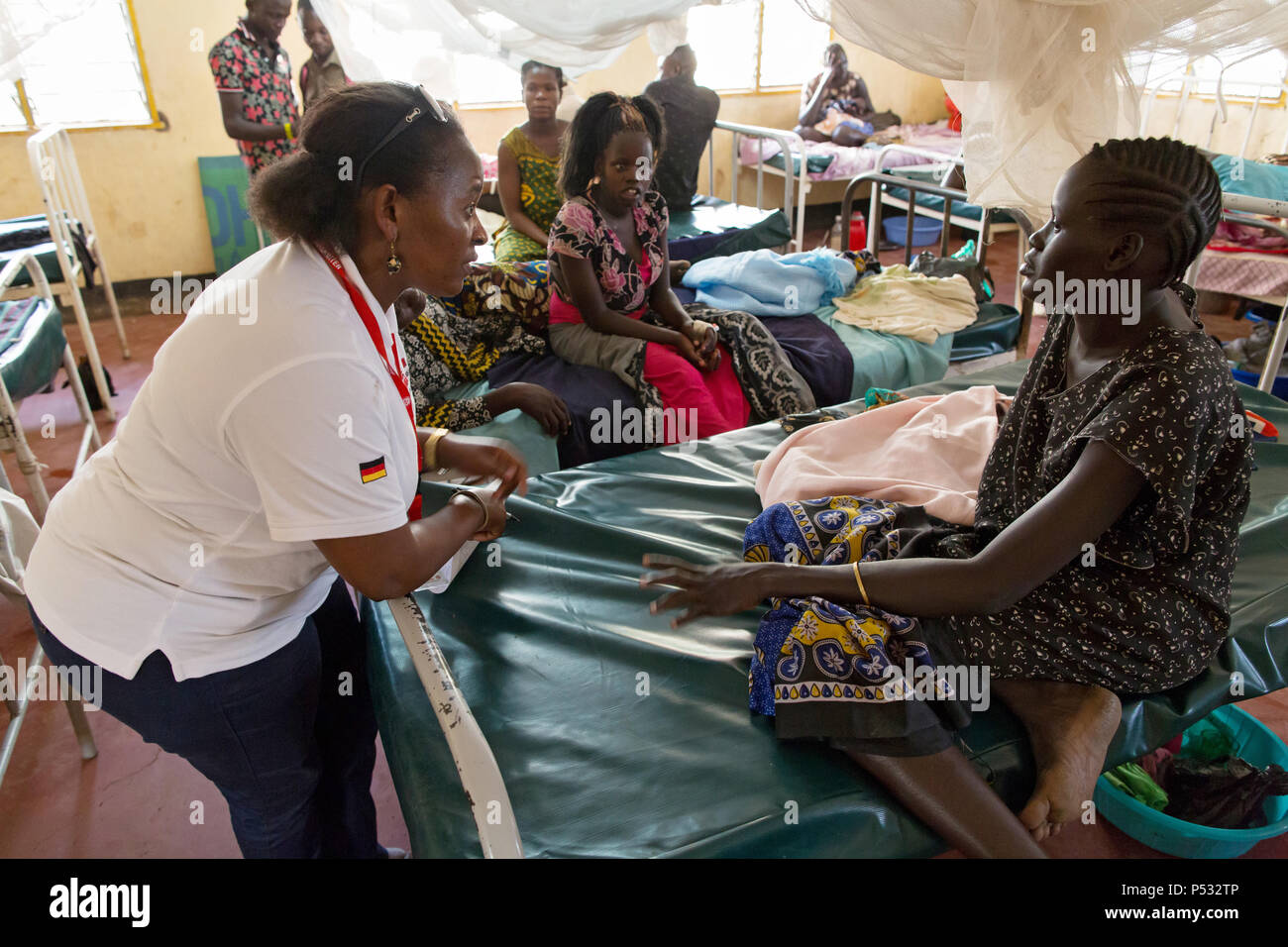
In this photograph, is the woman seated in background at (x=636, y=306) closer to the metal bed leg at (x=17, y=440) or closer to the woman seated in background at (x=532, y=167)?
the woman seated in background at (x=532, y=167)

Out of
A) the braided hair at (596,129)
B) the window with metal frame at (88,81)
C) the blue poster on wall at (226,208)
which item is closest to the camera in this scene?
the braided hair at (596,129)

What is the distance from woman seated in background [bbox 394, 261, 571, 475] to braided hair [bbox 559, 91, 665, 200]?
1.21 ft

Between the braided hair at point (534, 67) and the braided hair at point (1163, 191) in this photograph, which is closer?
the braided hair at point (1163, 191)

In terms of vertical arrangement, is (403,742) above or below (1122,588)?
below

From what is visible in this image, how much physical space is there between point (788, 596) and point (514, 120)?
20.4 ft

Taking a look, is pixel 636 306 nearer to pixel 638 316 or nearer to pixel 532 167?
pixel 638 316

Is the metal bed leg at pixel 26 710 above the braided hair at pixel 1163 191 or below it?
below

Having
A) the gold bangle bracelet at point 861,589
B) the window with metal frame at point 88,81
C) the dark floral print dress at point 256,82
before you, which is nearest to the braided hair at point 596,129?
the gold bangle bracelet at point 861,589

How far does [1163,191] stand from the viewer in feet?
4.15

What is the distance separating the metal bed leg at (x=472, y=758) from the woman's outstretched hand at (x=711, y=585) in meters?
0.34

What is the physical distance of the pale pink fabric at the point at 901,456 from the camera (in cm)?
189
